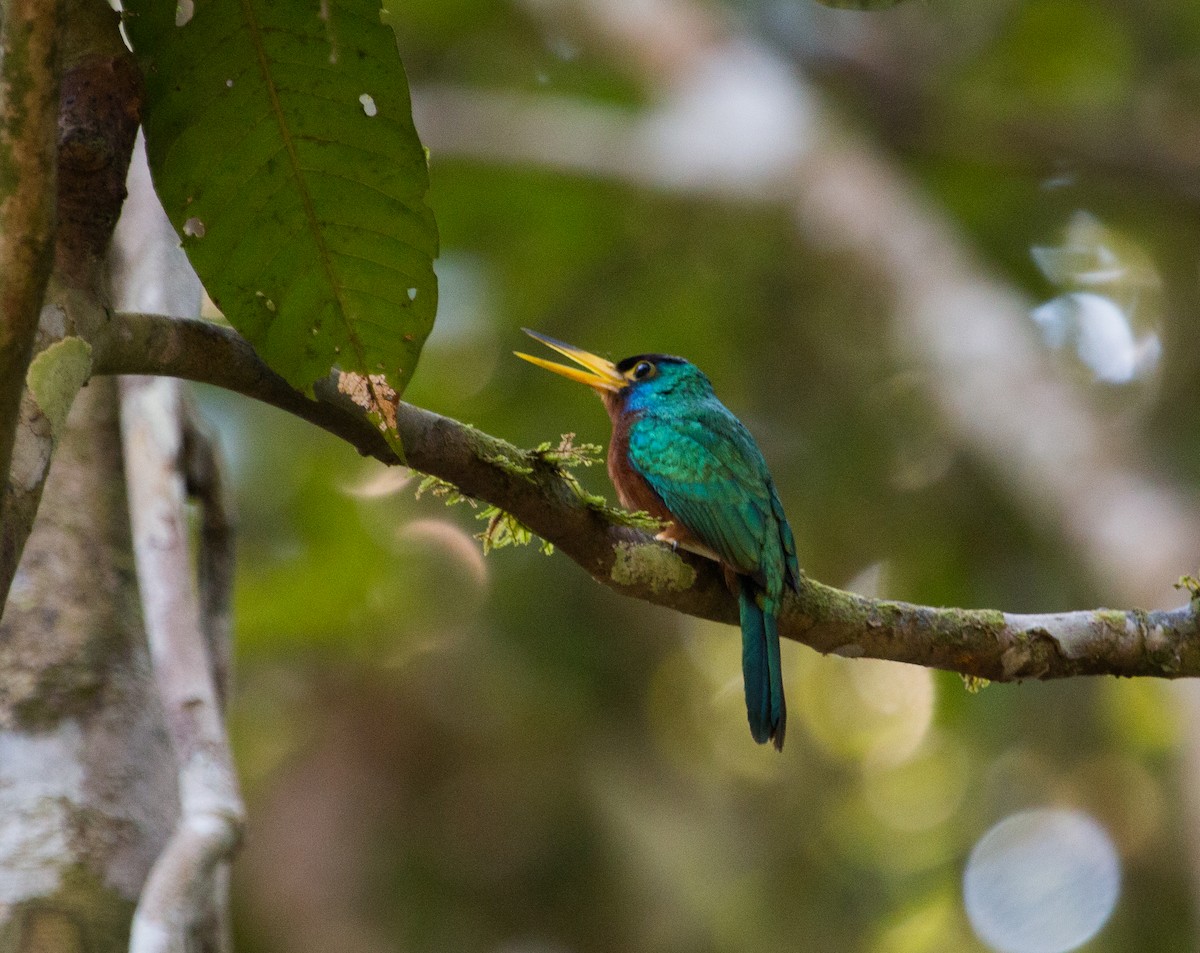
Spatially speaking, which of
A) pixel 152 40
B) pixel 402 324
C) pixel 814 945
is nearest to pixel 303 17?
pixel 152 40

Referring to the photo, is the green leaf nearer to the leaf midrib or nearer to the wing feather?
the leaf midrib

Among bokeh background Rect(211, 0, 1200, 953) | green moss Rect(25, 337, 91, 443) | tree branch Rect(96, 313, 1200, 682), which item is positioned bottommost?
bokeh background Rect(211, 0, 1200, 953)

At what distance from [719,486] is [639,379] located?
908 mm

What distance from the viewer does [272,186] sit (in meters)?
1.68

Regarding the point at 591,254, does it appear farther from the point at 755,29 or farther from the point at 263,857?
the point at 263,857

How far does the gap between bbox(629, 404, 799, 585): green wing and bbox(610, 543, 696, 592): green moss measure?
0.24m

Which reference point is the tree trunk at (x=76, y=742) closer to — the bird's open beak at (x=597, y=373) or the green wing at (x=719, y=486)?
the green wing at (x=719, y=486)

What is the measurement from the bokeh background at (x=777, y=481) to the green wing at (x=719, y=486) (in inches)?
67.0

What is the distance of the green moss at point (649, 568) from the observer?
204cm

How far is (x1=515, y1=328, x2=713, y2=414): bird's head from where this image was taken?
3.61m

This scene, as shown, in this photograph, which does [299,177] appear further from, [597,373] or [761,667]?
[597,373]

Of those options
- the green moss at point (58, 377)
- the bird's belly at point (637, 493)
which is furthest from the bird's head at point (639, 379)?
the green moss at point (58, 377)

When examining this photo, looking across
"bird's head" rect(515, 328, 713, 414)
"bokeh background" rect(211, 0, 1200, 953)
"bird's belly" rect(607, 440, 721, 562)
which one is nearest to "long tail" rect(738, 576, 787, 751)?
"bird's belly" rect(607, 440, 721, 562)

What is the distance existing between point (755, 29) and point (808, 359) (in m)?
1.63
